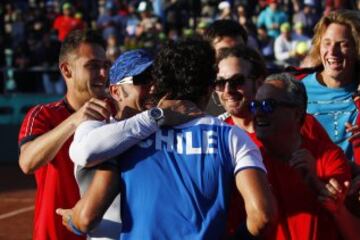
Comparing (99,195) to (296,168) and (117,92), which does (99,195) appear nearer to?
(117,92)

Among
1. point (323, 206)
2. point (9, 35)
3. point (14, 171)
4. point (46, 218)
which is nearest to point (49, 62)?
point (9, 35)

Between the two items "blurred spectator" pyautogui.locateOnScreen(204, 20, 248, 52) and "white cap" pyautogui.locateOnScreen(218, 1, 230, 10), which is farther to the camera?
"white cap" pyautogui.locateOnScreen(218, 1, 230, 10)

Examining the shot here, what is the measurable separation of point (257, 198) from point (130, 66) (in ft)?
2.67

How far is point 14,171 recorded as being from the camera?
53.1ft

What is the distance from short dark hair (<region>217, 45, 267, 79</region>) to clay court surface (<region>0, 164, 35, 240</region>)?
5671 mm

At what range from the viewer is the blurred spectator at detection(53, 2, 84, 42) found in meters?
21.9

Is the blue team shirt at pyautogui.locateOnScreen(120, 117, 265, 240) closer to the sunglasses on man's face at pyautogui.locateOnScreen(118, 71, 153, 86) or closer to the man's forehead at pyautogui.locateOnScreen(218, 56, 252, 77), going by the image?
the sunglasses on man's face at pyautogui.locateOnScreen(118, 71, 153, 86)

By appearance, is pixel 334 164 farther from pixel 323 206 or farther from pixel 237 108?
pixel 237 108

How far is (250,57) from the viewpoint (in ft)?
15.6

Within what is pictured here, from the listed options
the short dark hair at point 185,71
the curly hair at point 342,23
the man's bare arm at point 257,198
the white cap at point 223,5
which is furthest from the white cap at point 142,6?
the man's bare arm at point 257,198

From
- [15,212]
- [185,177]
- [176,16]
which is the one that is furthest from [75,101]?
[176,16]

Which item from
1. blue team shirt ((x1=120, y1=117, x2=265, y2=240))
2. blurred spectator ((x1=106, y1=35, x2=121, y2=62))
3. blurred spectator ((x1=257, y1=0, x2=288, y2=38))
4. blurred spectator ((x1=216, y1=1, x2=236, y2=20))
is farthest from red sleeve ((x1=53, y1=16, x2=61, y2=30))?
blue team shirt ((x1=120, y1=117, x2=265, y2=240))

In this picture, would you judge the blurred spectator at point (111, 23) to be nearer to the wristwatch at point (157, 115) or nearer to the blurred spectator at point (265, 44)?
the blurred spectator at point (265, 44)

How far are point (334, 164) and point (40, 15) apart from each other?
20.8 m
